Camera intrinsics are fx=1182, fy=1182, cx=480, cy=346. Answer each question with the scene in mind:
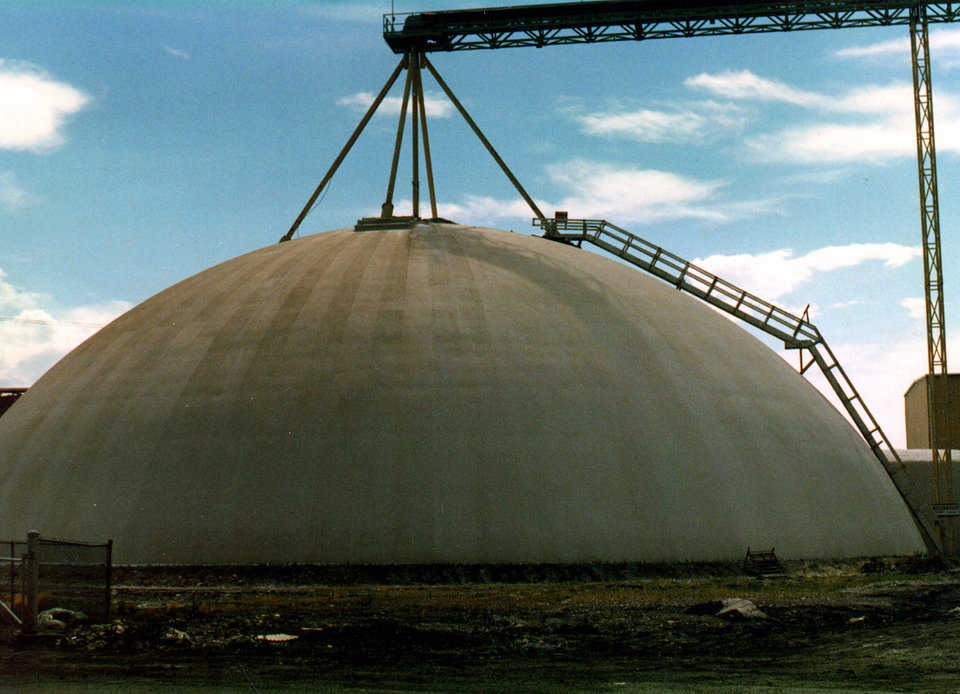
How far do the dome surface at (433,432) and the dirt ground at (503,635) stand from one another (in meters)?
1.14

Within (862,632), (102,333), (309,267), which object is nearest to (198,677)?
(862,632)

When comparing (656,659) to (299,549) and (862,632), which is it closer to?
(862,632)

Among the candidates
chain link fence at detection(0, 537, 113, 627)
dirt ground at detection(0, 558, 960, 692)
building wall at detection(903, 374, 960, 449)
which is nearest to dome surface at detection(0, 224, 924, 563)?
dirt ground at detection(0, 558, 960, 692)

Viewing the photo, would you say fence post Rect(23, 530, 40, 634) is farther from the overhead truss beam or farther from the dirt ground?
the overhead truss beam

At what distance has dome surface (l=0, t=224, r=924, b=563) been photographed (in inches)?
1043

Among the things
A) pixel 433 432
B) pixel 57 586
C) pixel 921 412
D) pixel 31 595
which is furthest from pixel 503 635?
pixel 921 412

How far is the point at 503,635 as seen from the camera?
18.6 metres

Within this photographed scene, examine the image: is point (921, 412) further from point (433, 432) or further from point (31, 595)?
point (31, 595)

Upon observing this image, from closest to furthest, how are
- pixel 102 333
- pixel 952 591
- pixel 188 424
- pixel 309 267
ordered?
1. pixel 952 591
2. pixel 188 424
3. pixel 309 267
4. pixel 102 333

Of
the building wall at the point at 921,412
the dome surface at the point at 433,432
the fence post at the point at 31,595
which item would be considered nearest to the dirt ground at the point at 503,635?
the fence post at the point at 31,595

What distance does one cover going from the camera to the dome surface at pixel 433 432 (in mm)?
26500

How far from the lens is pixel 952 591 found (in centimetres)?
2417

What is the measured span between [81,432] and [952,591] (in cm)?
2108

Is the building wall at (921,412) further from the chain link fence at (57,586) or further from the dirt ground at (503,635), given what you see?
the chain link fence at (57,586)
